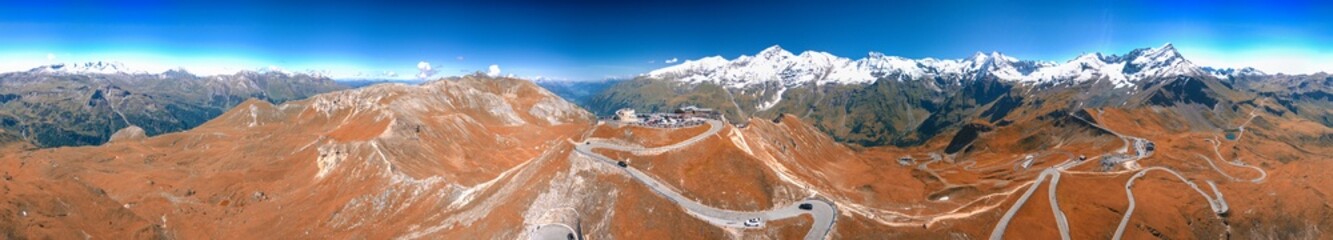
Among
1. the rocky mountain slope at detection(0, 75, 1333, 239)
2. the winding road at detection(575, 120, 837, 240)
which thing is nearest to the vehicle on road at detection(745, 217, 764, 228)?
the winding road at detection(575, 120, 837, 240)

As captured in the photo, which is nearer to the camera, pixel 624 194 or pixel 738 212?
pixel 738 212

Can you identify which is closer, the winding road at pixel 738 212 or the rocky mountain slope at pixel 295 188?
the winding road at pixel 738 212

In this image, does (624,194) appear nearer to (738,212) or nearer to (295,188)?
(738,212)

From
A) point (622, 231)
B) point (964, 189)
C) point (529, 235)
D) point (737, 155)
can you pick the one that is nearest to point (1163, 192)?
point (964, 189)

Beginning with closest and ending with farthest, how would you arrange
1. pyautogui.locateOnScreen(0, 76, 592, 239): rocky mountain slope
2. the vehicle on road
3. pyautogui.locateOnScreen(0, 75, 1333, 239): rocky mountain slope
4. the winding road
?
the vehicle on road, the winding road, pyautogui.locateOnScreen(0, 75, 1333, 239): rocky mountain slope, pyautogui.locateOnScreen(0, 76, 592, 239): rocky mountain slope

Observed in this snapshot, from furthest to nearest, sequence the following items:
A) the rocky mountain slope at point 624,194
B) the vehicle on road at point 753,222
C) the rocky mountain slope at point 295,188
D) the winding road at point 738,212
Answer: the rocky mountain slope at point 295,188 → the rocky mountain slope at point 624,194 → the winding road at point 738,212 → the vehicle on road at point 753,222

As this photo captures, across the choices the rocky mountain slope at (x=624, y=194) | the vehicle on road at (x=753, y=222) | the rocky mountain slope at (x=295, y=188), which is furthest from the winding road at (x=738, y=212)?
the rocky mountain slope at (x=295, y=188)

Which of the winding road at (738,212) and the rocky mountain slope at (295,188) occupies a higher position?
the winding road at (738,212)

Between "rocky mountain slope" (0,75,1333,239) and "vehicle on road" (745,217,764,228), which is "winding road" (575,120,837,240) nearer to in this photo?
"vehicle on road" (745,217,764,228)

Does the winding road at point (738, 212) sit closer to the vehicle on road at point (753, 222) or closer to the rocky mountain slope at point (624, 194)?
the vehicle on road at point (753, 222)

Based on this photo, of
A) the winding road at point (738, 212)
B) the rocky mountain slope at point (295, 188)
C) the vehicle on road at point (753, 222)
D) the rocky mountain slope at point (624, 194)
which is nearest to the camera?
the vehicle on road at point (753, 222)

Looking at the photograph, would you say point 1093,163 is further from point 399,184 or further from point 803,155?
point 399,184

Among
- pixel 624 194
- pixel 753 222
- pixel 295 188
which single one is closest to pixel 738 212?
pixel 753 222
